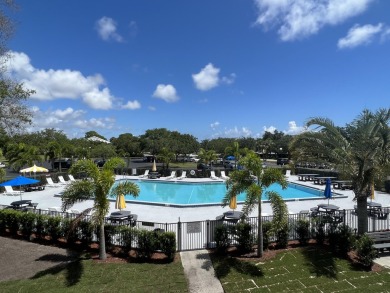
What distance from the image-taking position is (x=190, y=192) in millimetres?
28406

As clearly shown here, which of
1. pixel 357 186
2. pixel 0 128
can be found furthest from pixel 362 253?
pixel 0 128

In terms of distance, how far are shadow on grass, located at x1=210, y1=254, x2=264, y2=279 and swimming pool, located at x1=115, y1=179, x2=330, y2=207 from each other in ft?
38.3

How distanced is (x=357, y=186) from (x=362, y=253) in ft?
8.30

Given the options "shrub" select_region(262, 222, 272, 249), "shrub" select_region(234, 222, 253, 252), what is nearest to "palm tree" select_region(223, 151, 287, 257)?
"shrub" select_region(234, 222, 253, 252)

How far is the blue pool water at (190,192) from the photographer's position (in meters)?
24.7

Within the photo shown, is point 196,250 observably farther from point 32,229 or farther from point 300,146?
point 32,229

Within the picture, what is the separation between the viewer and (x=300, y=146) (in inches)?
465

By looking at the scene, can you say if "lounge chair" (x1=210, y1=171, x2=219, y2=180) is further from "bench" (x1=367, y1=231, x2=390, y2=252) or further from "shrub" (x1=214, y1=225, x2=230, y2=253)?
"bench" (x1=367, y1=231, x2=390, y2=252)

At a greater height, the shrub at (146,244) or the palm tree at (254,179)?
the palm tree at (254,179)

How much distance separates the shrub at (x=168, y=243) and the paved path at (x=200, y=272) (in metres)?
0.51

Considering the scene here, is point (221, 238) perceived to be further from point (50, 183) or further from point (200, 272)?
A: point (50, 183)

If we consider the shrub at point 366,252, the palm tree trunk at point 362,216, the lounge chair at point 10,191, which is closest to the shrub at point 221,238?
the shrub at point 366,252

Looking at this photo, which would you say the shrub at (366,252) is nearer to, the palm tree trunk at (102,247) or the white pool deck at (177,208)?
the white pool deck at (177,208)

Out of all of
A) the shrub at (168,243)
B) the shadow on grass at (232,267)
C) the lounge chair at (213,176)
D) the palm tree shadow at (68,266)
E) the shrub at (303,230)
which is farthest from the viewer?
the lounge chair at (213,176)
